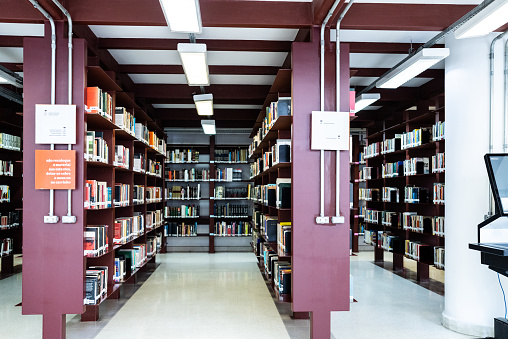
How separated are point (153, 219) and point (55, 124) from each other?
4.39 metres

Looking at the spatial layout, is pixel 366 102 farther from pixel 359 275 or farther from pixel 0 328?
pixel 0 328

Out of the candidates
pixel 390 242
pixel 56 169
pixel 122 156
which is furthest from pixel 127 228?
pixel 390 242

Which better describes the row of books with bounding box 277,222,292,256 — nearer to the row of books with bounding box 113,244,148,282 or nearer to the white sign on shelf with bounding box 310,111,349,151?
the white sign on shelf with bounding box 310,111,349,151

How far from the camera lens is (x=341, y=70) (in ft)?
13.5

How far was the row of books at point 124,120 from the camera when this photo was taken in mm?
5312

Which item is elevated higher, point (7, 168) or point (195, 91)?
point (195, 91)

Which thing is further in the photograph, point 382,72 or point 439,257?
point 382,72

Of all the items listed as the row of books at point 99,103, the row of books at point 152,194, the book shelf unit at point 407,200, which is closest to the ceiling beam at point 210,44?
the row of books at point 99,103

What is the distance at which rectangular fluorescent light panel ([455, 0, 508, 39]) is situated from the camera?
3297 millimetres

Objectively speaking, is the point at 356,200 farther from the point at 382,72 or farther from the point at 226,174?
the point at 382,72

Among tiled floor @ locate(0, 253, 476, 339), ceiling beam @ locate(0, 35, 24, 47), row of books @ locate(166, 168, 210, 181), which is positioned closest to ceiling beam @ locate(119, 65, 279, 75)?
ceiling beam @ locate(0, 35, 24, 47)

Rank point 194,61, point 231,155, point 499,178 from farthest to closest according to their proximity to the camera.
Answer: point 231,155 < point 194,61 < point 499,178

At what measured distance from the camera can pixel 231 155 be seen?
11.1 m

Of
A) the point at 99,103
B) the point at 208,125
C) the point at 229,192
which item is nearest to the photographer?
the point at 99,103
